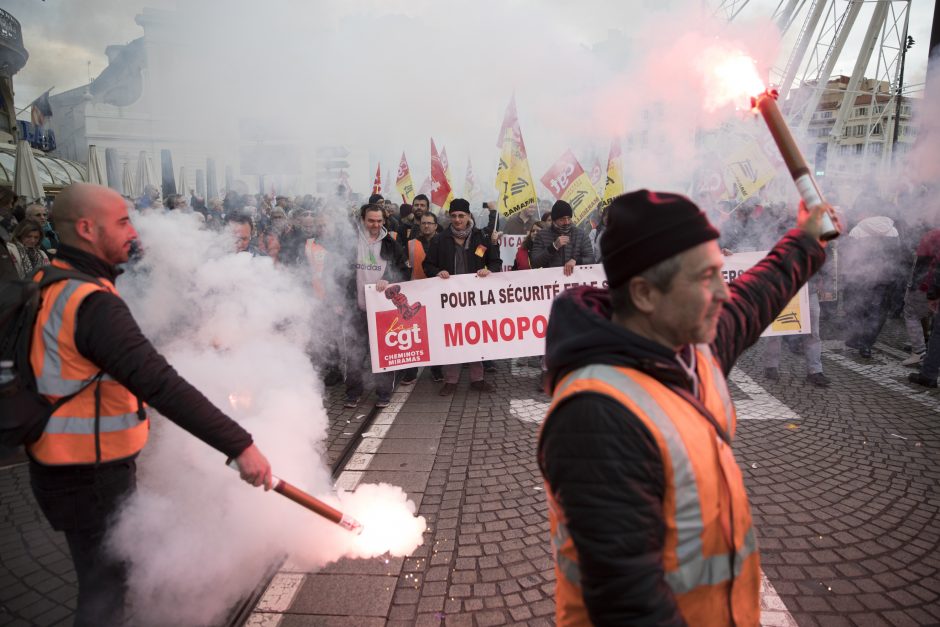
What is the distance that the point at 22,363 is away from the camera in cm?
196

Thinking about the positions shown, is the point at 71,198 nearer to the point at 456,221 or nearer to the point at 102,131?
the point at 456,221

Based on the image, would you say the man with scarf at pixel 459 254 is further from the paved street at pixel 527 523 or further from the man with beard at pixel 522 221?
the man with beard at pixel 522 221

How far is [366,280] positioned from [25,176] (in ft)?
33.7

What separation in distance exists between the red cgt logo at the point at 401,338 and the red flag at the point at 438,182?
21.0ft

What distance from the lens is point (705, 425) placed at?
4.23 feet

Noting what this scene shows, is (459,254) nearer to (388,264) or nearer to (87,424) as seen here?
(388,264)

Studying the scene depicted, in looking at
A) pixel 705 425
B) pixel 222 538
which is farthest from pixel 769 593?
pixel 222 538

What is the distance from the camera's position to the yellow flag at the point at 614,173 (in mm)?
9945

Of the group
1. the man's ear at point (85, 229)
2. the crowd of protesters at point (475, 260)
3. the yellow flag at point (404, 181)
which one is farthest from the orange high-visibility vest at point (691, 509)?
the yellow flag at point (404, 181)

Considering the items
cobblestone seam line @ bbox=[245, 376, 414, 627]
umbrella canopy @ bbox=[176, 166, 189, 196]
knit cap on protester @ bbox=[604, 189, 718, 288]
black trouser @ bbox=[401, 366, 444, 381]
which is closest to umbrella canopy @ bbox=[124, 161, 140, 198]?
umbrella canopy @ bbox=[176, 166, 189, 196]

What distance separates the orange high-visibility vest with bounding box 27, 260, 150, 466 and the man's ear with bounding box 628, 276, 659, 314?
75.9 inches

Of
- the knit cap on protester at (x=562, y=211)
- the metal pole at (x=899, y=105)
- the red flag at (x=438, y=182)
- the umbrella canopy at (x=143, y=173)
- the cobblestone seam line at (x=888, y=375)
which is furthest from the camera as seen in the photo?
the metal pole at (x=899, y=105)

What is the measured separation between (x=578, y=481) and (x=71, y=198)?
2179 mm

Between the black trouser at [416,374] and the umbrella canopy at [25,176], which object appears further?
the umbrella canopy at [25,176]
